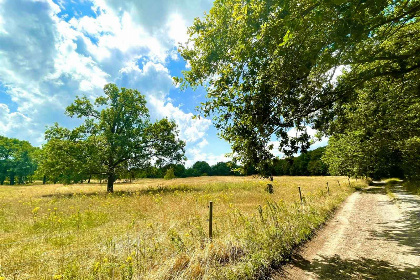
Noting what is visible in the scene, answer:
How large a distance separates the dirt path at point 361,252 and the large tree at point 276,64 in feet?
10.6

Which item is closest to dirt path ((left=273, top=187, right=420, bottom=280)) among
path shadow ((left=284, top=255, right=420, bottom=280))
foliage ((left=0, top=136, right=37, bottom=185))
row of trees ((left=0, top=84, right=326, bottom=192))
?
path shadow ((left=284, top=255, right=420, bottom=280))

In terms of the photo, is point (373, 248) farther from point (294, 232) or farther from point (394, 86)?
point (394, 86)

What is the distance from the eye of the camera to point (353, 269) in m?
5.72

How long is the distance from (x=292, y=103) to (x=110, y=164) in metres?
24.1

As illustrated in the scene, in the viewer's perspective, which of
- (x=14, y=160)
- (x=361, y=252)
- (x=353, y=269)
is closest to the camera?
(x=353, y=269)

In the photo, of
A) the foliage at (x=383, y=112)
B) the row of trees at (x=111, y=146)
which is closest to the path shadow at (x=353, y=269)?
the foliage at (x=383, y=112)

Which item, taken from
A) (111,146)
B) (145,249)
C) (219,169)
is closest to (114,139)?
(111,146)

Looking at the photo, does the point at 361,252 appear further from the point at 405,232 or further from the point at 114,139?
the point at 114,139

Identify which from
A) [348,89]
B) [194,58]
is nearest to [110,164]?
[194,58]

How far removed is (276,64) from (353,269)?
252 inches

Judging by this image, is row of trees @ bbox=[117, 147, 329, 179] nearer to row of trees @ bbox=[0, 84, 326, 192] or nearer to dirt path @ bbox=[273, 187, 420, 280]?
row of trees @ bbox=[0, 84, 326, 192]

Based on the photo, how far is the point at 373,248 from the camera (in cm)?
719

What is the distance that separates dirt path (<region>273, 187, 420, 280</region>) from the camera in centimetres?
551

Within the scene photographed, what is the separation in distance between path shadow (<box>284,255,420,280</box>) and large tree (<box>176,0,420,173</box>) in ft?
10.6
